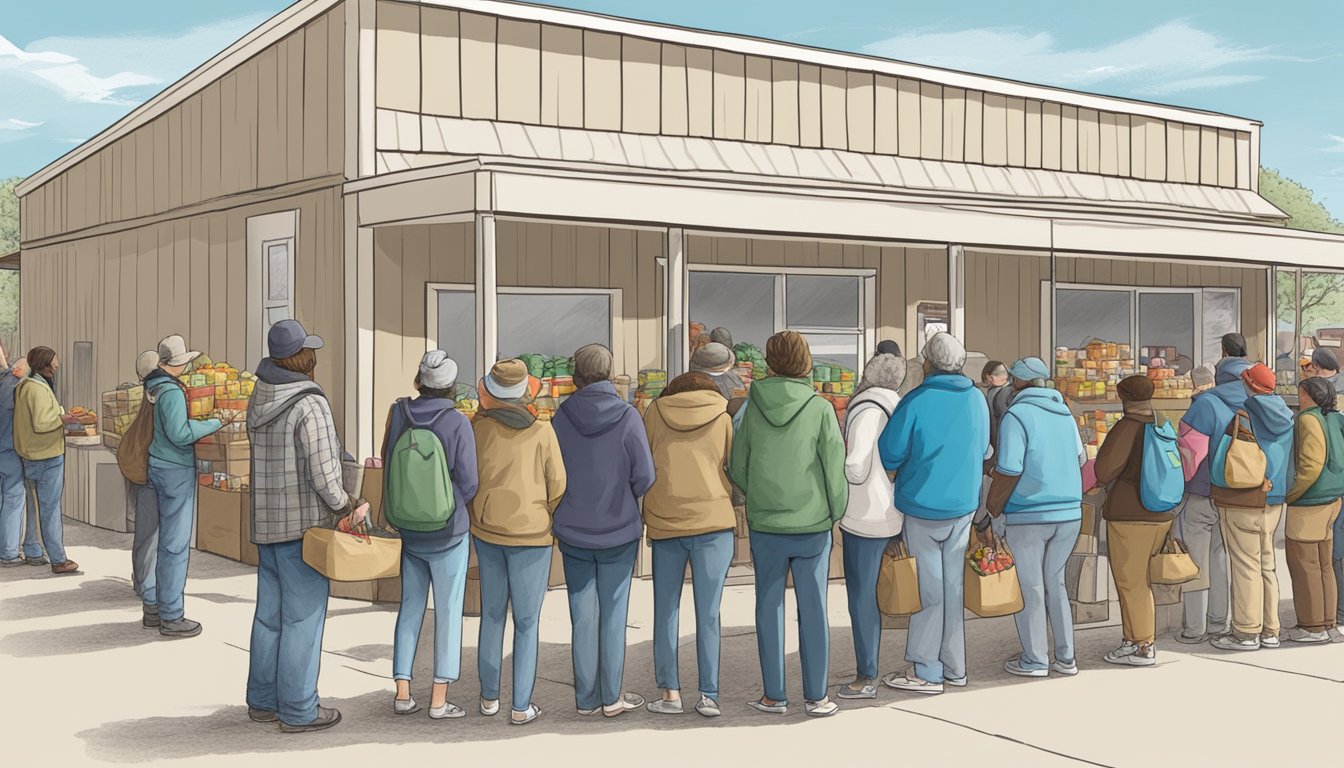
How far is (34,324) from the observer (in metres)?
20.5

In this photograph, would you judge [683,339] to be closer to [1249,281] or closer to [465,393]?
[465,393]

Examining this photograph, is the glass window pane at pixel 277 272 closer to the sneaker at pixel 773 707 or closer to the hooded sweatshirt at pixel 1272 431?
the sneaker at pixel 773 707

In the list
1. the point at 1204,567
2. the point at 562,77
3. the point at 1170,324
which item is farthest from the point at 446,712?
the point at 1170,324

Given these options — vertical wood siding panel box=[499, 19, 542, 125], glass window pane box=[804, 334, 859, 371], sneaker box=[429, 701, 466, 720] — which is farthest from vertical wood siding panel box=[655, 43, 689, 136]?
sneaker box=[429, 701, 466, 720]

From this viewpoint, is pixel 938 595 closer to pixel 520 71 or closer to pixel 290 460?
pixel 290 460

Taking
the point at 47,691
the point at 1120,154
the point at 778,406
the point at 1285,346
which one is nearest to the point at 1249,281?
the point at 1285,346

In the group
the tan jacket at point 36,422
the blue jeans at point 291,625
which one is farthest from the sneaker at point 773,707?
the tan jacket at point 36,422

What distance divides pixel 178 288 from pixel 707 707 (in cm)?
1065

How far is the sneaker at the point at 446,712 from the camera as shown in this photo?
696 cm

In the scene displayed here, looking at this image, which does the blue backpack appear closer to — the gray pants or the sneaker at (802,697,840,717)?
the gray pants

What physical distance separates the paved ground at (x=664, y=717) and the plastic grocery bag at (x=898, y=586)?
51 cm

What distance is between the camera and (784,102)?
15.6 meters

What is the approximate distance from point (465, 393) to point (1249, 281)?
482 inches

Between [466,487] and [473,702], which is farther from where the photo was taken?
[473,702]
